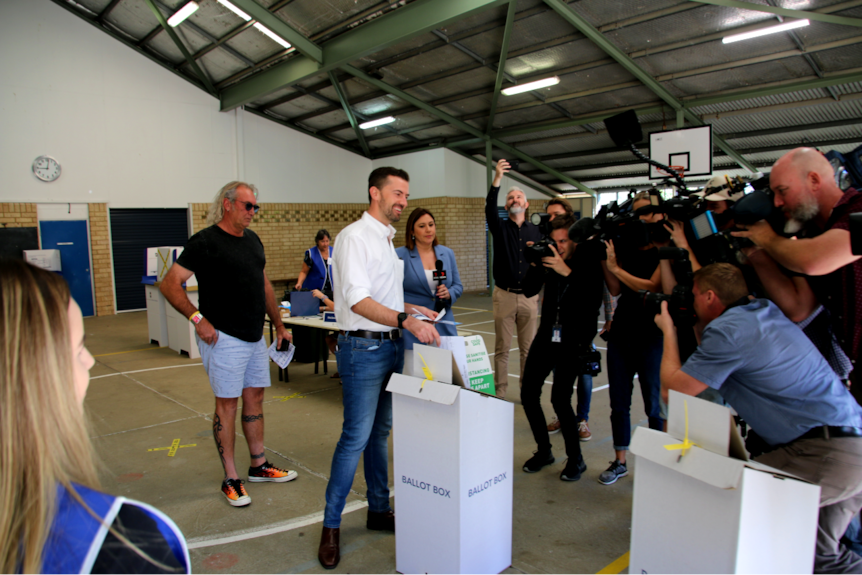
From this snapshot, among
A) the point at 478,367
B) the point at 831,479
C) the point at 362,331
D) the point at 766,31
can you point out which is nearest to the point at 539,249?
the point at 478,367

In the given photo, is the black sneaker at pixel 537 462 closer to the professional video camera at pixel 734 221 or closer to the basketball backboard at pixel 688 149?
the professional video camera at pixel 734 221

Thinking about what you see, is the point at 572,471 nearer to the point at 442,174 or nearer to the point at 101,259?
the point at 442,174

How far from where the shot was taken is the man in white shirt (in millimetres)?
2373

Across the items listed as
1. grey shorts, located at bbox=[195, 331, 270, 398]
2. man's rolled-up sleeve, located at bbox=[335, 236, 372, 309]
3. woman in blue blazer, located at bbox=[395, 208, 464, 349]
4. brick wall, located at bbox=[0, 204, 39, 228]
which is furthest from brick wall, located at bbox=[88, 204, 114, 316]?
man's rolled-up sleeve, located at bbox=[335, 236, 372, 309]

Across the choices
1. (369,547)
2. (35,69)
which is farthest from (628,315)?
(35,69)

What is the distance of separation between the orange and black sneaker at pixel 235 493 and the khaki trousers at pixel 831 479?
2678mm

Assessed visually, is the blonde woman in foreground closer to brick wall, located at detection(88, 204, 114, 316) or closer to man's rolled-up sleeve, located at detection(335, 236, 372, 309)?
man's rolled-up sleeve, located at detection(335, 236, 372, 309)

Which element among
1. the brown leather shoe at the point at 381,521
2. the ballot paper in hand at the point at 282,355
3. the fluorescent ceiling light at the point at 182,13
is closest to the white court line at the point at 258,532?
the brown leather shoe at the point at 381,521

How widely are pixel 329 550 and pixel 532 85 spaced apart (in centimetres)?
942

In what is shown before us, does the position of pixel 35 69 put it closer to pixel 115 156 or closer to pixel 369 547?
pixel 115 156

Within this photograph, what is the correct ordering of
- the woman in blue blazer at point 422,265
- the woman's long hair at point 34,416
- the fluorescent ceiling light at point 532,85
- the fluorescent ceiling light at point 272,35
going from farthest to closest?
the fluorescent ceiling light at point 532,85
the fluorescent ceiling light at point 272,35
the woman in blue blazer at point 422,265
the woman's long hair at point 34,416

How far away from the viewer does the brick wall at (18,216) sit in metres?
9.91

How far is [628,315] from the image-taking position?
3.07 m

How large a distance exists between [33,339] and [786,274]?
102 inches
